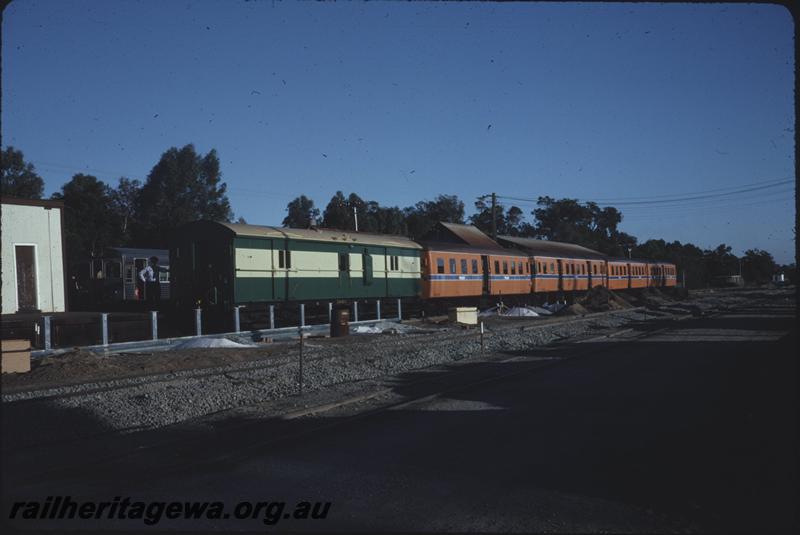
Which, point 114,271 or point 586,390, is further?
point 114,271

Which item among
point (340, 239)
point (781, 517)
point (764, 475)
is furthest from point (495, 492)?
point (340, 239)

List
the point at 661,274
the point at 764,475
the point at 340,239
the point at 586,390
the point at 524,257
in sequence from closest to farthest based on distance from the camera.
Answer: the point at 764,475 < the point at 586,390 < the point at 340,239 < the point at 524,257 < the point at 661,274

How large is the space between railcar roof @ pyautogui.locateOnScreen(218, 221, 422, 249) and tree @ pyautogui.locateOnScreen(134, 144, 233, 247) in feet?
119

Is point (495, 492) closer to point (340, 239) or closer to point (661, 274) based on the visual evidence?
point (340, 239)

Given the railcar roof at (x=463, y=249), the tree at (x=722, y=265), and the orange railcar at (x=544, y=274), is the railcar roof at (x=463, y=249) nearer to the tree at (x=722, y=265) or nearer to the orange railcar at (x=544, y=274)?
the orange railcar at (x=544, y=274)

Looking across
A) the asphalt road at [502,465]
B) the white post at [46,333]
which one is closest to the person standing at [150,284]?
the white post at [46,333]

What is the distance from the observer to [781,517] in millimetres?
4703

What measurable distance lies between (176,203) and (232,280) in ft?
144

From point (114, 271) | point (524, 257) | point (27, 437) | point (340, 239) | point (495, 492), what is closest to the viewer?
point (495, 492)

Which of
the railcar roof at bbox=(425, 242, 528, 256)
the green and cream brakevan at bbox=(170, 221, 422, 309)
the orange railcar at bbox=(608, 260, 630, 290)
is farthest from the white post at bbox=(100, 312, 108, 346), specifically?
the orange railcar at bbox=(608, 260, 630, 290)

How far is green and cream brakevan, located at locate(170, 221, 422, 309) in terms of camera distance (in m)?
19.8

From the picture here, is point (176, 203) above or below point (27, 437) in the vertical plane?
above

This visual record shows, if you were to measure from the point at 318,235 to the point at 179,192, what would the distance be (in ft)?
137

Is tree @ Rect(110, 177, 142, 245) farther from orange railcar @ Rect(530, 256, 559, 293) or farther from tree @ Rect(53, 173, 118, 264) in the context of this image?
orange railcar @ Rect(530, 256, 559, 293)
